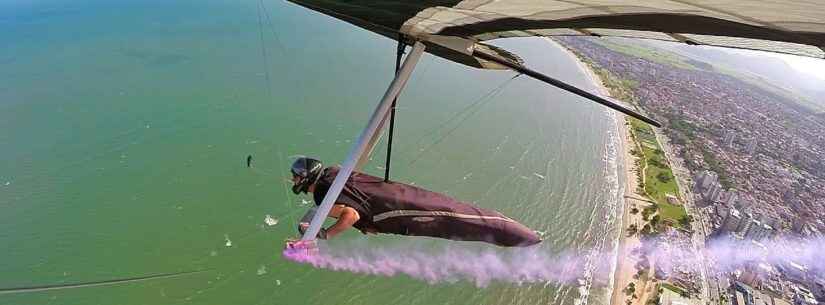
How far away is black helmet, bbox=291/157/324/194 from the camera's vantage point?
8.32ft

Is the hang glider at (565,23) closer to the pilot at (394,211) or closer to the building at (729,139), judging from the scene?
the pilot at (394,211)

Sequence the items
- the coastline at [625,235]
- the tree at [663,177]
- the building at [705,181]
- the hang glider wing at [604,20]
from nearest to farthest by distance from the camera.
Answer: the hang glider wing at [604,20] < the coastline at [625,235] < the tree at [663,177] < the building at [705,181]

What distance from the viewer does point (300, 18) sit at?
1757 inches

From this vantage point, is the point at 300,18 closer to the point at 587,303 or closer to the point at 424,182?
the point at 424,182

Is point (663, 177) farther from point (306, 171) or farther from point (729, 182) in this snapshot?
point (306, 171)

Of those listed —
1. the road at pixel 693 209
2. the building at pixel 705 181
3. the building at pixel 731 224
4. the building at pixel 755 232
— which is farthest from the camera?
the building at pixel 705 181

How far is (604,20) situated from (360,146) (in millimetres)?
1363

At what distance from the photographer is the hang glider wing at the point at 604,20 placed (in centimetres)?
120

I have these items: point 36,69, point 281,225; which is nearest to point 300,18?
point 36,69

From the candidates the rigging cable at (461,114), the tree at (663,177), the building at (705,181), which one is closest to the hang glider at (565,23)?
the rigging cable at (461,114)

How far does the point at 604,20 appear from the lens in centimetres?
175

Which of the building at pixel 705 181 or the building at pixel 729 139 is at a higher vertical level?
the building at pixel 705 181

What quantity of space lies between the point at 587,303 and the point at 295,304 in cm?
830

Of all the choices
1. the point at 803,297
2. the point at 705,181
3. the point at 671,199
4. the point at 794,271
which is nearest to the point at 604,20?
the point at 803,297
